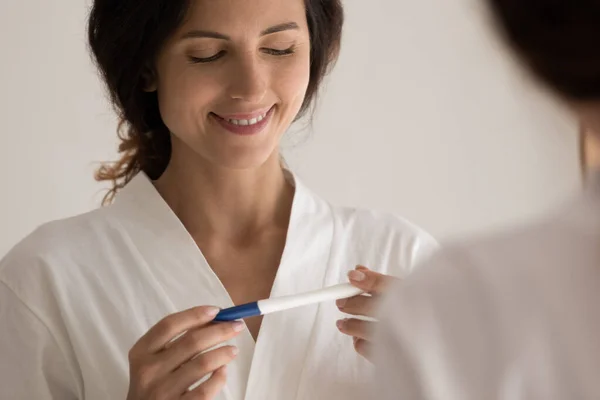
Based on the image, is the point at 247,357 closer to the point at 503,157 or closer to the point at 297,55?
the point at 297,55

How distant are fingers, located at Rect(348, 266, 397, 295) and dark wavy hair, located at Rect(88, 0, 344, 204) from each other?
0.33 metres

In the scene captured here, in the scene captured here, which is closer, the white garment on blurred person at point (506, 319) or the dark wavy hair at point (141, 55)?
the white garment on blurred person at point (506, 319)

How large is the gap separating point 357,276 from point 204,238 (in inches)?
10.9

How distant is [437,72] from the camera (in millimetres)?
1984

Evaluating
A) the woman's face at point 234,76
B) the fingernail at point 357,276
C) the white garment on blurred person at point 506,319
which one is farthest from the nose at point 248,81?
the white garment on blurred person at point 506,319

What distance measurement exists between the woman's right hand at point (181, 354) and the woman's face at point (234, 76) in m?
0.23

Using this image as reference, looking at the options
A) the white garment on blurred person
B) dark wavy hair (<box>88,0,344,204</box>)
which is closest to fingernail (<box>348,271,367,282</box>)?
dark wavy hair (<box>88,0,344,204</box>)

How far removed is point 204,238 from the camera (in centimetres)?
117

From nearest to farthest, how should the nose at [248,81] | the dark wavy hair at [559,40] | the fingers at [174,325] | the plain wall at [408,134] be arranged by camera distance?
the dark wavy hair at [559,40]
the fingers at [174,325]
the nose at [248,81]
the plain wall at [408,134]

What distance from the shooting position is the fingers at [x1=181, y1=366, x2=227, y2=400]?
0.93 meters

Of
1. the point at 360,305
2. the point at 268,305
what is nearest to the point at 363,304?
the point at 360,305

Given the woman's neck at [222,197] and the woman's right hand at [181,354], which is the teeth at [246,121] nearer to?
the woman's neck at [222,197]

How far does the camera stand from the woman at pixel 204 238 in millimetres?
1061

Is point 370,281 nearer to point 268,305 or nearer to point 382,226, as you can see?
point 268,305
